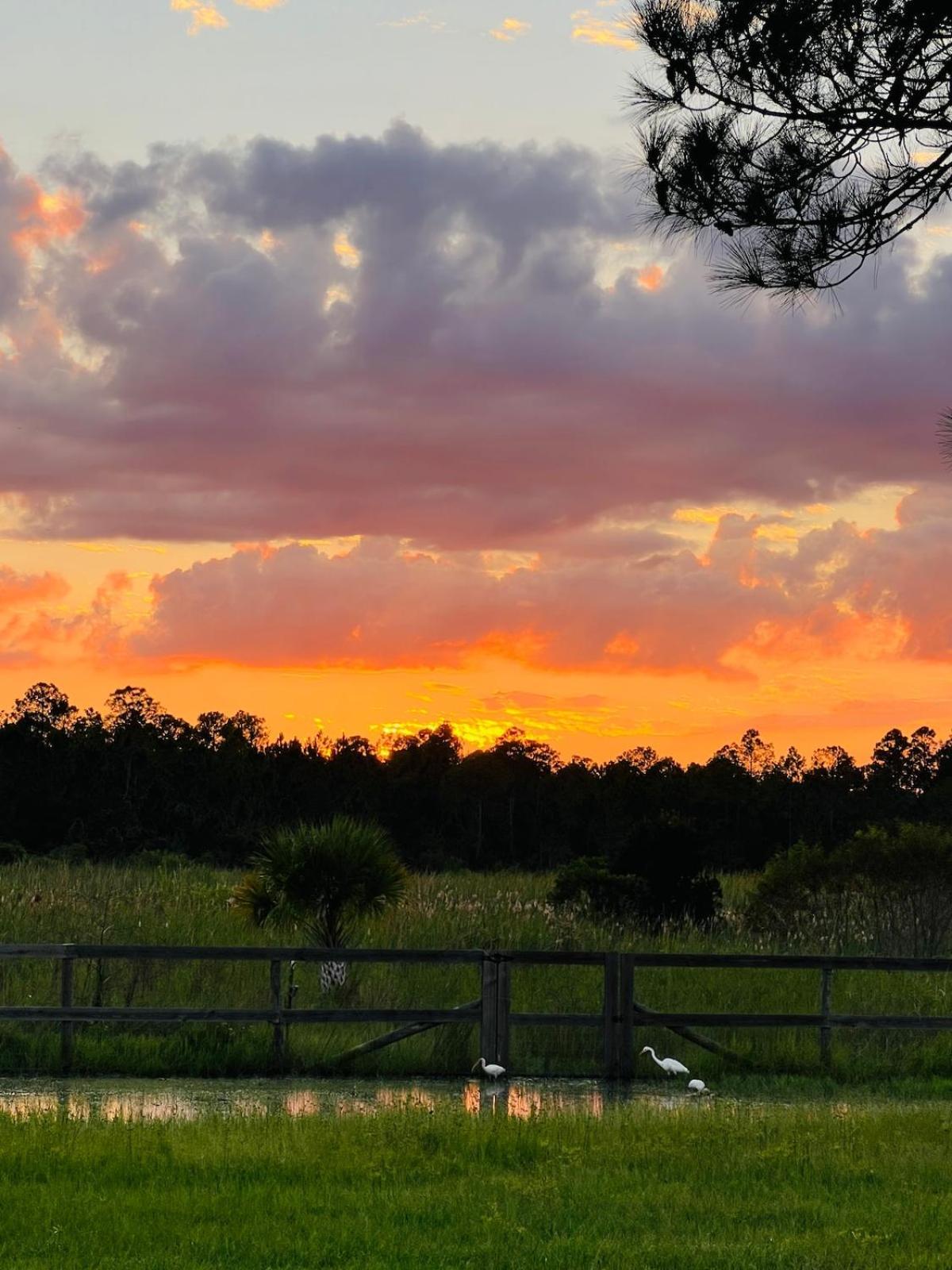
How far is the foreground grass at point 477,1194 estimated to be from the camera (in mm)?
9797

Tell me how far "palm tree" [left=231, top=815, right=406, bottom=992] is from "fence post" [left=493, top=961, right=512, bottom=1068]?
161 inches

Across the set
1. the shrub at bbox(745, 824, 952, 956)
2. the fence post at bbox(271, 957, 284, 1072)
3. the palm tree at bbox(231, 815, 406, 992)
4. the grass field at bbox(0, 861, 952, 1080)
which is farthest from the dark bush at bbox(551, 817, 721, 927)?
the fence post at bbox(271, 957, 284, 1072)

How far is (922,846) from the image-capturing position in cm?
3077

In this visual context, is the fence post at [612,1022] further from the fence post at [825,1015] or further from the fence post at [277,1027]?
the fence post at [277,1027]

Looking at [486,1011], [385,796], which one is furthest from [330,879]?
[385,796]

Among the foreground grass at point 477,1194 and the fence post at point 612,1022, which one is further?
the fence post at point 612,1022

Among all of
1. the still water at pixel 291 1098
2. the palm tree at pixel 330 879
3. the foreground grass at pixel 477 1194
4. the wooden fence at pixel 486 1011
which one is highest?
the palm tree at pixel 330 879

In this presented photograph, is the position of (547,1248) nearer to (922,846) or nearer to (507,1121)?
(507,1121)

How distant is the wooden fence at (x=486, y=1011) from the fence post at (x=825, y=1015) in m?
0.21

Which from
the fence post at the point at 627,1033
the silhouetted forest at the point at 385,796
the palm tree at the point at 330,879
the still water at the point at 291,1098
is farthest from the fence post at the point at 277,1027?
the silhouetted forest at the point at 385,796

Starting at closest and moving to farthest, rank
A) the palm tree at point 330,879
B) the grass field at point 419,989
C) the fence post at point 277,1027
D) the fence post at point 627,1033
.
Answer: the fence post at point 277,1027
the fence post at point 627,1033
the grass field at point 419,989
the palm tree at point 330,879

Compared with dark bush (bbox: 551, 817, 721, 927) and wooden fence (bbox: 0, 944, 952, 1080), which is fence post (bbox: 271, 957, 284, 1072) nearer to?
wooden fence (bbox: 0, 944, 952, 1080)

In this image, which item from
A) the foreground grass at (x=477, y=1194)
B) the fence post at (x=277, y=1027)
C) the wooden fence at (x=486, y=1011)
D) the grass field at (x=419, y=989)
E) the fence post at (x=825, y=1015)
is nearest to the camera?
the foreground grass at (x=477, y=1194)

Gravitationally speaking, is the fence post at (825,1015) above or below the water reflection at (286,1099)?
above
